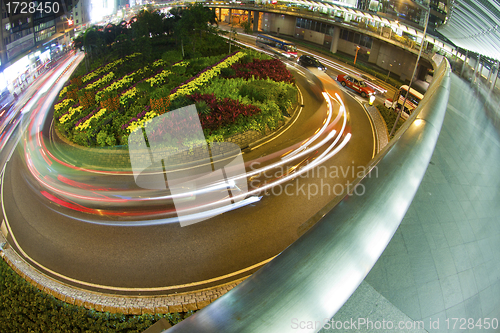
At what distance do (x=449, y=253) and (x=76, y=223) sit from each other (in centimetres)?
1221

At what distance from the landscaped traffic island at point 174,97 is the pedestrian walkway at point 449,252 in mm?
12959

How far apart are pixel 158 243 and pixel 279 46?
34374 mm

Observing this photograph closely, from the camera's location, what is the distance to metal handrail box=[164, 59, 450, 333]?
1373 millimetres

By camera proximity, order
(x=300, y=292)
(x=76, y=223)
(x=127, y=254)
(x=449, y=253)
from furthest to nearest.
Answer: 1. (x=76, y=223)
2. (x=127, y=254)
3. (x=449, y=253)
4. (x=300, y=292)

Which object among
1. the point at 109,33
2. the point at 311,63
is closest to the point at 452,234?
the point at 311,63

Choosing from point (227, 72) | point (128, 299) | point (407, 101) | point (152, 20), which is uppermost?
point (152, 20)

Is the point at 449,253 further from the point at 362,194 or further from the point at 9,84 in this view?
the point at 9,84

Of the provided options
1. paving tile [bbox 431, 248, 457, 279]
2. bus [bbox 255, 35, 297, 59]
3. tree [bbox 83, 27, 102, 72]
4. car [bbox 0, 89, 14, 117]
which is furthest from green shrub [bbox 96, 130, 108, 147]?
bus [bbox 255, 35, 297, 59]

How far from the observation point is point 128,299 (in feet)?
28.4

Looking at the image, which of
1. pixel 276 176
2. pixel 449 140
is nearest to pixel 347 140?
pixel 276 176

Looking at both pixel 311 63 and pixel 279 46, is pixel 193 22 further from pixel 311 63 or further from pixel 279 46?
pixel 311 63

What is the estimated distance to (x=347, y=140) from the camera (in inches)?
693

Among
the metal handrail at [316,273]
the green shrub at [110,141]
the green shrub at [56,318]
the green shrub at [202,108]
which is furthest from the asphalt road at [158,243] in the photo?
the metal handrail at [316,273]

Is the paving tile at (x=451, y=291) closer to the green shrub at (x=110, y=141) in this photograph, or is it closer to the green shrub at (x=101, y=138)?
the green shrub at (x=110, y=141)
